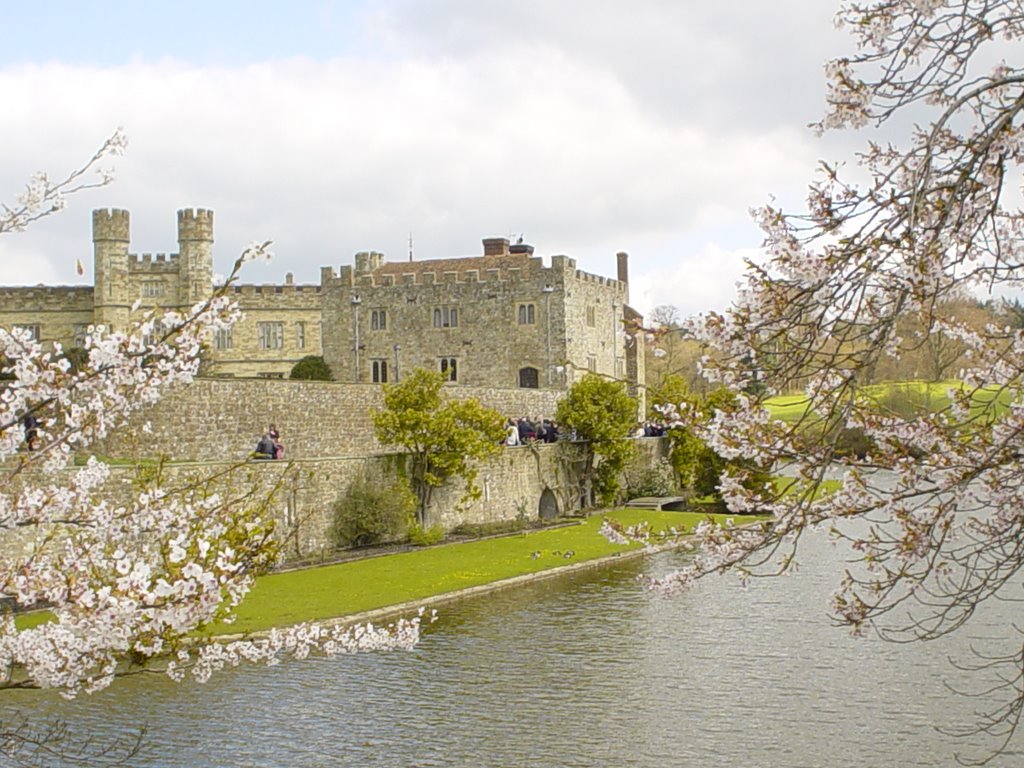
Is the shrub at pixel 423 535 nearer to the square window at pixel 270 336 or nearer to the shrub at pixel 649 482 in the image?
the shrub at pixel 649 482

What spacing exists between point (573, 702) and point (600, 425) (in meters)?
18.6

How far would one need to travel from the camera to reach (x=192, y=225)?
151 ft

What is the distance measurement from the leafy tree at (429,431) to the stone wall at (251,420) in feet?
4.74

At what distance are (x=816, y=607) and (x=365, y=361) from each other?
26320 mm

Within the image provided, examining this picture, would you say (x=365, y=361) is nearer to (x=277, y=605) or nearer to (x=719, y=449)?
(x=277, y=605)

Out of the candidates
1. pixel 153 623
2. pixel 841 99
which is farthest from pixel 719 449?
pixel 153 623

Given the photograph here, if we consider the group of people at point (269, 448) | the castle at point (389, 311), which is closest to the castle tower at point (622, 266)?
the castle at point (389, 311)

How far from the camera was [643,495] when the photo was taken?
3497 cm

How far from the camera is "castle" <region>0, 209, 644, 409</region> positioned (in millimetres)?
40688

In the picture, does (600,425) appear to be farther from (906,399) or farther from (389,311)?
(906,399)

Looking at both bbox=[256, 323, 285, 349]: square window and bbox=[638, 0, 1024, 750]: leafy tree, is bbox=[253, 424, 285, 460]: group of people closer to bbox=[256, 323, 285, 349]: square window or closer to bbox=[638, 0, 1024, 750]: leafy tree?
bbox=[638, 0, 1024, 750]: leafy tree

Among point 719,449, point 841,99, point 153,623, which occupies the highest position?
point 841,99

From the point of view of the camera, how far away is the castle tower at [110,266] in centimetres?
4406

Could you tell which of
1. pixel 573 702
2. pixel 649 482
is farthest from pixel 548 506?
pixel 573 702
